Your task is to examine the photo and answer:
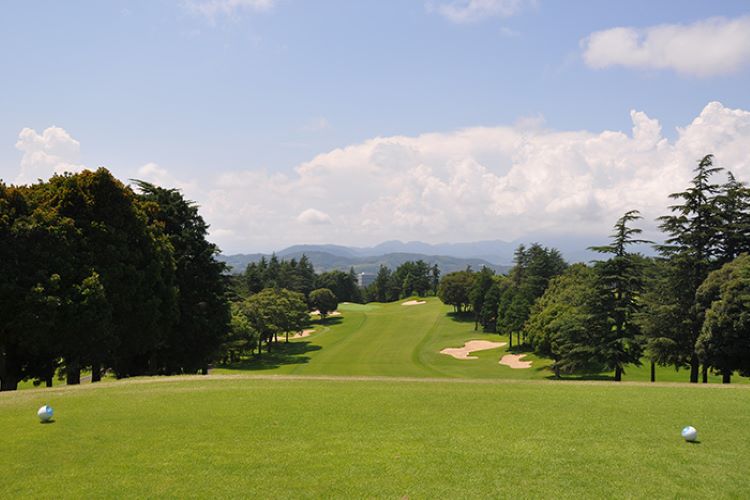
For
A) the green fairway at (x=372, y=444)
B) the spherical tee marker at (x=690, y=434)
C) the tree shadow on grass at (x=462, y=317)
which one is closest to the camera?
the green fairway at (x=372, y=444)

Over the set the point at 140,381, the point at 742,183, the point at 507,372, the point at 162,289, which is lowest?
the point at 507,372

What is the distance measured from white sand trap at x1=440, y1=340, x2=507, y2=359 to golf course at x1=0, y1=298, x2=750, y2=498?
48303 mm

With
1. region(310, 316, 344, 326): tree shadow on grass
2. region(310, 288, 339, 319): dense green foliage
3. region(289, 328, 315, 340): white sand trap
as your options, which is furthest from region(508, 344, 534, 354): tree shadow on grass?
region(310, 288, 339, 319): dense green foliage

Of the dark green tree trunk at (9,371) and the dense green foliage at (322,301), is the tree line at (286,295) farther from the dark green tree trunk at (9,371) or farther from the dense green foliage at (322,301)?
the dark green tree trunk at (9,371)

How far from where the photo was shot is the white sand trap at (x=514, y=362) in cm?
6160

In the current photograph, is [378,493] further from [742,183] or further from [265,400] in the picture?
[742,183]

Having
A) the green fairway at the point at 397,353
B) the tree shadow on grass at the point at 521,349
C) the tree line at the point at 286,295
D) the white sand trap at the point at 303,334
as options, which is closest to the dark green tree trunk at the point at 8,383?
the tree line at the point at 286,295

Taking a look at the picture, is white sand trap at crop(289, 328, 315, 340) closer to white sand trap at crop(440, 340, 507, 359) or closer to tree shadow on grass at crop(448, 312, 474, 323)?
tree shadow on grass at crop(448, 312, 474, 323)

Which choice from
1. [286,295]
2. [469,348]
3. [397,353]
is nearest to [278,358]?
[397,353]

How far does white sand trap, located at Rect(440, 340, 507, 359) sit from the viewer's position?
7038cm

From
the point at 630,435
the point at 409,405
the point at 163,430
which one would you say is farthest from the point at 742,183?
the point at 163,430

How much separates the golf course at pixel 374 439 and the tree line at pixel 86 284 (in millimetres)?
5918

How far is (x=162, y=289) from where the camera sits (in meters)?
32.0

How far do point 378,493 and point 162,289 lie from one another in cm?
2584
